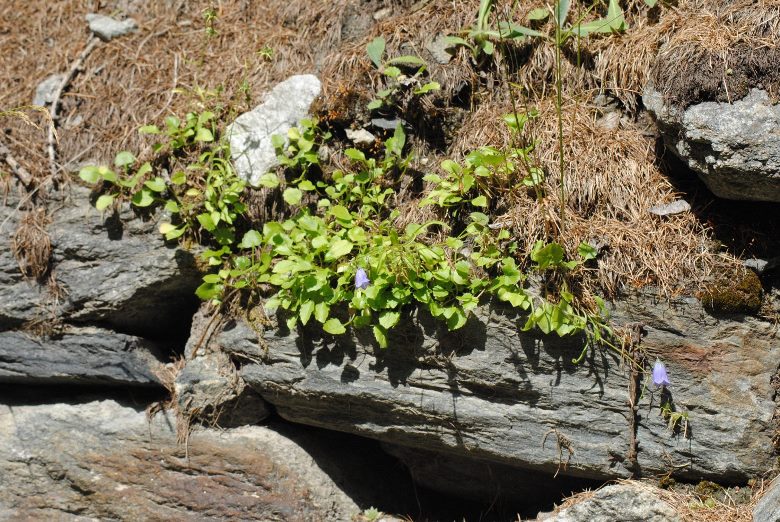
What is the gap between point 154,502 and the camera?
462 cm

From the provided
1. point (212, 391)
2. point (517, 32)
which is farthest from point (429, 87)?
point (212, 391)

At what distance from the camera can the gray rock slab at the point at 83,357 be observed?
475 centimetres

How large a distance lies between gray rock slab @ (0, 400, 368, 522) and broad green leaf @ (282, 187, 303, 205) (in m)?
1.42

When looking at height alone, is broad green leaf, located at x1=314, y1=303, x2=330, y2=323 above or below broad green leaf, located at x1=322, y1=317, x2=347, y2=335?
above

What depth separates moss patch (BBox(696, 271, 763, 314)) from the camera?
3.74 metres

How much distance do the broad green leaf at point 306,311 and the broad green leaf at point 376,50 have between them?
1503 millimetres

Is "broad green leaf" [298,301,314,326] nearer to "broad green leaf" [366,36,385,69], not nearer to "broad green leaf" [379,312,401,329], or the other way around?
"broad green leaf" [379,312,401,329]

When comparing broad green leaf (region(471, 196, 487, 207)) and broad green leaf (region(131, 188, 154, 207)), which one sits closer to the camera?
broad green leaf (region(471, 196, 487, 207))

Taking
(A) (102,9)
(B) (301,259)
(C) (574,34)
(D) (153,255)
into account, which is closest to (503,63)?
(C) (574,34)

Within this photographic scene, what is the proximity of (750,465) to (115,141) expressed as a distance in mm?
4028

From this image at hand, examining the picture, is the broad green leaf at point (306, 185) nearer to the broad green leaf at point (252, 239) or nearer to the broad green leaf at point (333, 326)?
the broad green leaf at point (252, 239)

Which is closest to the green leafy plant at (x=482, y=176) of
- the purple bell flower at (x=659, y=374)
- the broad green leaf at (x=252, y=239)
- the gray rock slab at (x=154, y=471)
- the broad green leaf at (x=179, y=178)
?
the broad green leaf at (x=252, y=239)

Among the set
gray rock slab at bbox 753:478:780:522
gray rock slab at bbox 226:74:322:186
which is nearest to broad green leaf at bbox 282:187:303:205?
gray rock slab at bbox 226:74:322:186

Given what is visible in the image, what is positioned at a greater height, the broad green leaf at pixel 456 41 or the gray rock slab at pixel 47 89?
the broad green leaf at pixel 456 41
